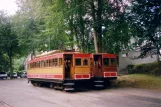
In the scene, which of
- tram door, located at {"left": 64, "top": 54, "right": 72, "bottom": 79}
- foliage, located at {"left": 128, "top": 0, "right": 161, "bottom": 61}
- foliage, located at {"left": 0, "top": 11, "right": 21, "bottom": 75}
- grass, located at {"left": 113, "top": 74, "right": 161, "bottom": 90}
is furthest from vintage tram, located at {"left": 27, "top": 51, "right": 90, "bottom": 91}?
foliage, located at {"left": 0, "top": 11, "right": 21, "bottom": 75}

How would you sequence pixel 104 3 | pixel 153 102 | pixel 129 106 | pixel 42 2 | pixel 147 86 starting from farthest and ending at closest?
pixel 42 2, pixel 104 3, pixel 147 86, pixel 153 102, pixel 129 106

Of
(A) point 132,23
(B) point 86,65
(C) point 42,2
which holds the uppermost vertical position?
(C) point 42,2

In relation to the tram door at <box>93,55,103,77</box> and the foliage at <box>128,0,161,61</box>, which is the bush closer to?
the foliage at <box>128,0,161,61</box>

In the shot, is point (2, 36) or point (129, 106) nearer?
point (129, 106)

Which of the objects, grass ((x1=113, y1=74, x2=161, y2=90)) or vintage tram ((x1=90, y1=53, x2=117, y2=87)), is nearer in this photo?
grass ((x1=113, y1=74, x2=161, y2=90))

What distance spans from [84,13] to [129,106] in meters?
16.4

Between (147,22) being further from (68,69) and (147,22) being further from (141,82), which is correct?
(68,69)

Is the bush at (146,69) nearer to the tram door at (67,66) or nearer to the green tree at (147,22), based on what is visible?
the green tree at (147,22)

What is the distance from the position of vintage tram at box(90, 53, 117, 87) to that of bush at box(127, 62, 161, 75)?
5069 mm

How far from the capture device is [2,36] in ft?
197

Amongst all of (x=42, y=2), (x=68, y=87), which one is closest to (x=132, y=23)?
(x=68, y=87)

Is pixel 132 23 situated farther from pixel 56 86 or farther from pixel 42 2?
pixel 42 2

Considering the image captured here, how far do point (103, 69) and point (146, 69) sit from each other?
7.89 metres

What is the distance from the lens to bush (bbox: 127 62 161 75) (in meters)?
26.7
